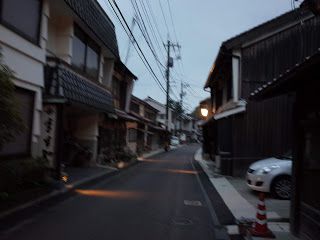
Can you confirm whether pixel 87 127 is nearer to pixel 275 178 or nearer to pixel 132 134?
pixel 275 178

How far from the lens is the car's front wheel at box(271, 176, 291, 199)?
1493 cm

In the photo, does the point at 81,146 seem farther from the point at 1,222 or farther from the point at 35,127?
the point at 1,222

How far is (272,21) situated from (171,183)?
864 cm

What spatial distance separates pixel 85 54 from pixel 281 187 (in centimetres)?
1162

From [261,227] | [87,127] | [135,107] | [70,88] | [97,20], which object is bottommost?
[261,227]

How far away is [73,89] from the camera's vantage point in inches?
727

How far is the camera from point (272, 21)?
2259 cm

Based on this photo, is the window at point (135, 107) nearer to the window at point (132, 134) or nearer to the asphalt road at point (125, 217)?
the window at point (132, 134)

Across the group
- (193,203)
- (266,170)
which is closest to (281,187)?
(266,170)

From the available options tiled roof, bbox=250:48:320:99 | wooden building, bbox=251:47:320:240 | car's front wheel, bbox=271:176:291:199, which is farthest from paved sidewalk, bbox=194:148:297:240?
tiled roof, bbox=250:48:320:99

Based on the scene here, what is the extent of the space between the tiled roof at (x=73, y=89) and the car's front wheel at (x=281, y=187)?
7.27 m

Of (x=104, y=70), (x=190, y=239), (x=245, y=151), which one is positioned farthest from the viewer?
(x=104, y=70)

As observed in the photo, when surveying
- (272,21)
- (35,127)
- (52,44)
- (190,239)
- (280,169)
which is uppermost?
(272,21)

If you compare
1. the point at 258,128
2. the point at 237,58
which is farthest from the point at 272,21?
the point at 258,128
